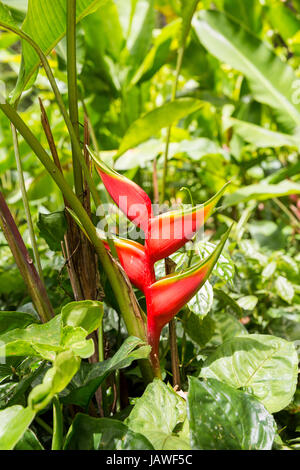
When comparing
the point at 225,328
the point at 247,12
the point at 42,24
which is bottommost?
the point at 225,328

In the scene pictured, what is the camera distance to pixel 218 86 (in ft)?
5.26

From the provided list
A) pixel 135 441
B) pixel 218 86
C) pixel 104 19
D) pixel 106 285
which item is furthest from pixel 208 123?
pixel 135 441

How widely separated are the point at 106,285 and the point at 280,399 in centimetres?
25

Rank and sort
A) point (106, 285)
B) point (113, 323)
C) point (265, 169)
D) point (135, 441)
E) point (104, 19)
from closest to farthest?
1. point (135, 441)
2. point (106, 285)
3. point (113, 323)
4. point (104, 19)
5. point (265, 169)

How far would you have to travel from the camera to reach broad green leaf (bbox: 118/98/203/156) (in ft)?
2.80

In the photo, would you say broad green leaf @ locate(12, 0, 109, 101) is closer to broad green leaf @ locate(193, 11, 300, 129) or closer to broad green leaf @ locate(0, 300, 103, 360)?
broad green leaf @ locate(0, 300, 103, 360)

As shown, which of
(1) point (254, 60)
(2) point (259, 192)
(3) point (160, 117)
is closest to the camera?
(3) point (160, 117)

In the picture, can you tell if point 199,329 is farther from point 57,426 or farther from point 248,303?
point 57,426

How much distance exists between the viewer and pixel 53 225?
0.55 meters

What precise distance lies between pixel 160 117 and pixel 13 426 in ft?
2.20

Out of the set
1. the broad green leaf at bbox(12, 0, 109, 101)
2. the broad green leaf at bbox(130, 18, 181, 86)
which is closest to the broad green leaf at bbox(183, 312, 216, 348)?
the broad green leaf at bbox(12, 0, 109, 101)

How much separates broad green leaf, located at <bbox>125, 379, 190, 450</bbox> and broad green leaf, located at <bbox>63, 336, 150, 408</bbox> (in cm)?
4

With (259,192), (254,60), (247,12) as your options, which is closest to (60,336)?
(259,192)

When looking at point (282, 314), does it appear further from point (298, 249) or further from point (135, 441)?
point (298, 249)
